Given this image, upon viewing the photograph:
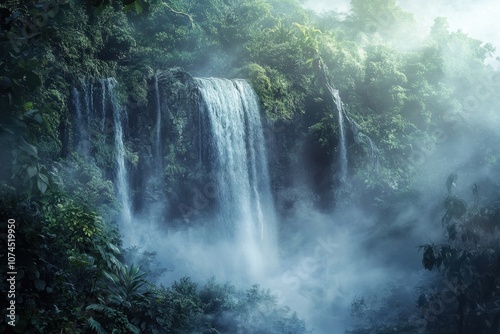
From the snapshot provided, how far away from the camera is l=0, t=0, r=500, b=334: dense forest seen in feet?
31.8

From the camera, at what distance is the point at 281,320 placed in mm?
15609

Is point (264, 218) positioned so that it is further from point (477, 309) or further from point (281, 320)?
point (477, 309)

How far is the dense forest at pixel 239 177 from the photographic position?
9695 millimetres

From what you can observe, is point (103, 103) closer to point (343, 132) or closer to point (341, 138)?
point (341, 138)

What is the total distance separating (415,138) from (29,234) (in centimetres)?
2297

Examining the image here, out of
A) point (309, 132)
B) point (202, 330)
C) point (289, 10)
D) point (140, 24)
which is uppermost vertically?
point (289, 10)

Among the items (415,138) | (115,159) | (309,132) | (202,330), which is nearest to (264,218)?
(309,132)

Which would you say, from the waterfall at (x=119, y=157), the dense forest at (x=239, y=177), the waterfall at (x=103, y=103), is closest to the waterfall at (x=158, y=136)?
the dense forest at (x=239, y=177)

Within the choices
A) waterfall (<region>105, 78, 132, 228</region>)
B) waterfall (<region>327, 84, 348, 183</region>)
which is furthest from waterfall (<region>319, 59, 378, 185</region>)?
waterfall (<region>105, 78, 132, 228</region>)

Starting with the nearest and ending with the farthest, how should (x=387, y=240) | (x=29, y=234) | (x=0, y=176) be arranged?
(x=29, y=234), (x=0, y=176), (x=387, y=240)

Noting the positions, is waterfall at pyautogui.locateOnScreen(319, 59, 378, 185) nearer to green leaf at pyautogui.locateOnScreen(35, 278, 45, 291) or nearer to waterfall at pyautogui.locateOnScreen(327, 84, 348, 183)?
waterfall at pyautogui.locateOnScreen(327, 84, 348, 183)

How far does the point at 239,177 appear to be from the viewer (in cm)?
2044

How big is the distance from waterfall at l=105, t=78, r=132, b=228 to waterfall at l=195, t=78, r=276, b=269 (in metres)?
3.54

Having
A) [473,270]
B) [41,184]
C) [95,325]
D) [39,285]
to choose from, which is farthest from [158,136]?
[41,184]
